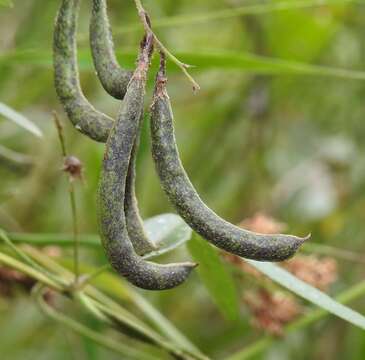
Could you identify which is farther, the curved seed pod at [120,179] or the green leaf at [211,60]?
the green leaf at [211,60]

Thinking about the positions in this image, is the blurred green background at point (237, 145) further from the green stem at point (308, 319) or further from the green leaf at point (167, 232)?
the green leaf at point (167, 232)

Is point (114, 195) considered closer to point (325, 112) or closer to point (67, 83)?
point (67, 83)

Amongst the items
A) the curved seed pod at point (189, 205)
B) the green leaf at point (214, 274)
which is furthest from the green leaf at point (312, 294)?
the curved seed pod at point (189, 205)

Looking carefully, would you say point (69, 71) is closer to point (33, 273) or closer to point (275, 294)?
point (33, 273)

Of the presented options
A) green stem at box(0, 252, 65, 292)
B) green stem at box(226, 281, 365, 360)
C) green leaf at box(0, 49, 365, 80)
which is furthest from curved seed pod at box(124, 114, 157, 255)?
green stem at box(226, 281, 365, 360)

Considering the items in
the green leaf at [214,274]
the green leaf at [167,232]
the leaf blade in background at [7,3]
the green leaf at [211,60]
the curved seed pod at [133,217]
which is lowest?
the green leaf at [214,274]

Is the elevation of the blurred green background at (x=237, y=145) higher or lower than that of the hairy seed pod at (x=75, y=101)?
lower

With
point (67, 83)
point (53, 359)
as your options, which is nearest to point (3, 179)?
point (53, 359)

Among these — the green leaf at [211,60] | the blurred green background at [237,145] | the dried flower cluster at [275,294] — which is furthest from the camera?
the blurred green background at [237,145]
